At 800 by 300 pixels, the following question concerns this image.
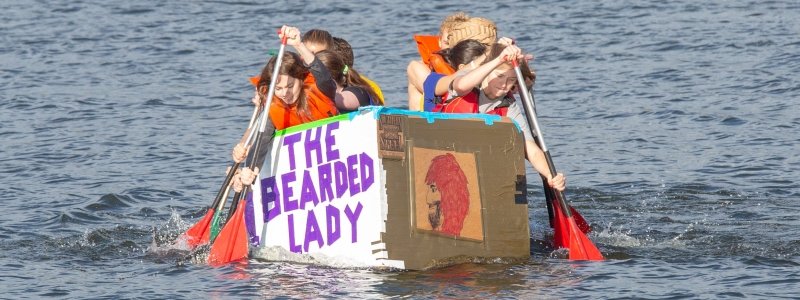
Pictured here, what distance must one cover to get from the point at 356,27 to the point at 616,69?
16.3 feet

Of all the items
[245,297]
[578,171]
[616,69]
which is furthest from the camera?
[616,69]

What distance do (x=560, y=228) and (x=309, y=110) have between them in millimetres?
1834

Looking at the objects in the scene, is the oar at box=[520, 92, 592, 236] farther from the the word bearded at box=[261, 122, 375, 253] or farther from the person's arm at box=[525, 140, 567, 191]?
the the word bearded at box=[261, 122, 375, 253]

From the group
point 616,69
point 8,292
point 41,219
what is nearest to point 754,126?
point 616,69

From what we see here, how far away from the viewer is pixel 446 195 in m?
8.81

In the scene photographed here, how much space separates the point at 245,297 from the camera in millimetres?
8625

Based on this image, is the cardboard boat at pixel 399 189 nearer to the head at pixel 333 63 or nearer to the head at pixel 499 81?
the head at pixel 499 81

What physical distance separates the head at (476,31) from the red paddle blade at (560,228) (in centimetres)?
121

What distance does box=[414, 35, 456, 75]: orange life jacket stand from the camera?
396 inches

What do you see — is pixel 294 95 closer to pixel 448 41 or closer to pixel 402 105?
pixel 448 41

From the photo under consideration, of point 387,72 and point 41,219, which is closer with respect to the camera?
point 41,219

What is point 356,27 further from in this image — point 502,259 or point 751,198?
point 502,259

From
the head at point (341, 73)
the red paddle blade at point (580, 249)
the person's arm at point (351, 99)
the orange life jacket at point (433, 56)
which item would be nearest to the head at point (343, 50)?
the head at point (341, 73)

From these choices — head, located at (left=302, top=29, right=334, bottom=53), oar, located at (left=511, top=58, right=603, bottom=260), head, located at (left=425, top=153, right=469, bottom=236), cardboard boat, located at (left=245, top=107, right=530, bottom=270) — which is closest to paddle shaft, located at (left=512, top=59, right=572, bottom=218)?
oar, located at (left=511, top=58, right=603, bottom=260)
